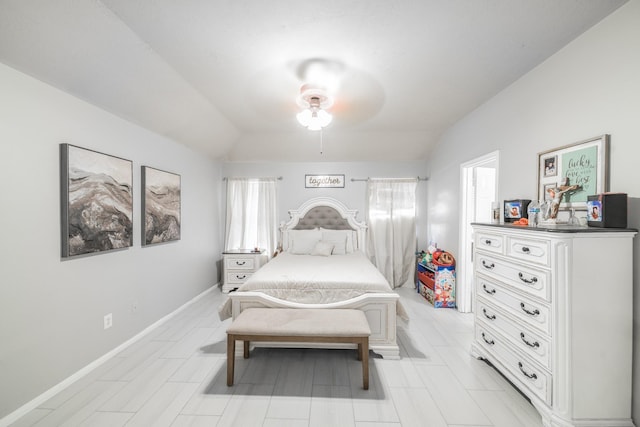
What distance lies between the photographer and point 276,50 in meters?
2.07

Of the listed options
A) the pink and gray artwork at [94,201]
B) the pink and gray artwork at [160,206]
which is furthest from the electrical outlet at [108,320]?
the pink and gray artwork at [160,206]

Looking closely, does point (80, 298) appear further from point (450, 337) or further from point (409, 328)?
point (450, 337)

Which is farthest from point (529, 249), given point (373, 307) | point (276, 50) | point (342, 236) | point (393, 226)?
point (393, 226)

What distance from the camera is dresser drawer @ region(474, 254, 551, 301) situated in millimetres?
1688

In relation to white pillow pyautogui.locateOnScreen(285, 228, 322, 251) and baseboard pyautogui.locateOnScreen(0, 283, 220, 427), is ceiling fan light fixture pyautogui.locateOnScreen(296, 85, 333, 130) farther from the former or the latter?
baseboard pyautogui.locateOnScreen(0, 283, 220, 427)

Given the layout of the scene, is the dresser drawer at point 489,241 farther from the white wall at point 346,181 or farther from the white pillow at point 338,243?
the white wall at point 346,181

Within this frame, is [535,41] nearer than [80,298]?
Yes

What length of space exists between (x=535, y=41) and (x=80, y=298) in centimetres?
404

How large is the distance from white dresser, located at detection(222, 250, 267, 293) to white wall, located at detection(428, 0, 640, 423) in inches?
143

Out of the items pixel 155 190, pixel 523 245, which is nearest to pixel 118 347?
pixel 155 190

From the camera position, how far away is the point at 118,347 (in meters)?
2.55

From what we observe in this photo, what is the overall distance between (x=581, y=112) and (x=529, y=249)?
105 cm

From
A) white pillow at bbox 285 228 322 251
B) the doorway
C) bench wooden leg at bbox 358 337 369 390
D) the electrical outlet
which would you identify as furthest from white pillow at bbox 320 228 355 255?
the electrical outlet

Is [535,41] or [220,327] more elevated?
[535,41]
